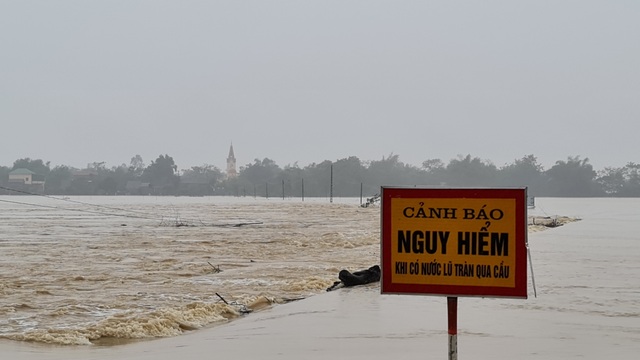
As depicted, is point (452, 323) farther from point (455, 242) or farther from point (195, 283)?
point (195, 283)

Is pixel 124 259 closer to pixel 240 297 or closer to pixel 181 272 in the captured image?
pixel 181 272

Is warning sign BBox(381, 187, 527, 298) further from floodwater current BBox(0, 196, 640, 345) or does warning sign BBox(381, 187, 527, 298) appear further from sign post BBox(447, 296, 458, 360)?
floodwater current BBox(0, 196, 640, 345)

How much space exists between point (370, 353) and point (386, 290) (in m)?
3.40

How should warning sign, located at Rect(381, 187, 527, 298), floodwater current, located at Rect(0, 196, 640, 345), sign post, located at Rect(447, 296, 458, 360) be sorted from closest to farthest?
warning sign, located at Rect(381, 187, 527, 298)
sign post, located at Rect(447, 296, 458, 360)
floodwater current, located at Rect(0, 196, 640, 345)

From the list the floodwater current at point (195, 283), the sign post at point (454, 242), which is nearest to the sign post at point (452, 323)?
the sign post at point (454, 242)

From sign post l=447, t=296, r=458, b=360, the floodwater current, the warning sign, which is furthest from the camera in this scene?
the floodwater current

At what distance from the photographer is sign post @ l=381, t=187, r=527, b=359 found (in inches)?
195

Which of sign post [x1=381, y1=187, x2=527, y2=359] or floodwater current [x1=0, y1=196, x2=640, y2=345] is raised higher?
sign post [x1=381, y1=187, x2=527, y2=359]

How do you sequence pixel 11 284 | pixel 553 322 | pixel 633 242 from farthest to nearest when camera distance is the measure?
pixel 633 242 → pixel 11 284 → pixel 553 322

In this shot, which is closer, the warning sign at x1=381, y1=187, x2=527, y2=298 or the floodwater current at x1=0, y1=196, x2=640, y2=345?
the warning sign at x1=381, y1=187, x2=527, y2=298

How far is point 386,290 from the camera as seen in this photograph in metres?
5.13

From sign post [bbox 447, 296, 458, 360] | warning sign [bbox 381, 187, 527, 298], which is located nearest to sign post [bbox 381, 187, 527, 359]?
warning sign [bbox 381, 187, 527, 298]

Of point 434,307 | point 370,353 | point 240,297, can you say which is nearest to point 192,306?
point 240,297

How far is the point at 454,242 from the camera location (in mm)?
5004
